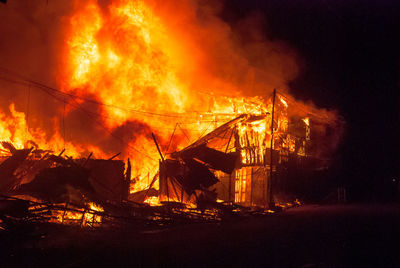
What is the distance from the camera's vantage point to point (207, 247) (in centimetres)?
892

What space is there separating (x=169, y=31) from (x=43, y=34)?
10.3m

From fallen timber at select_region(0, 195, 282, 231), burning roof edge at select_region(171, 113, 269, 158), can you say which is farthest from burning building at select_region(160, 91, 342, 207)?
fallen timber at select_region(0, 195, 282, 231)

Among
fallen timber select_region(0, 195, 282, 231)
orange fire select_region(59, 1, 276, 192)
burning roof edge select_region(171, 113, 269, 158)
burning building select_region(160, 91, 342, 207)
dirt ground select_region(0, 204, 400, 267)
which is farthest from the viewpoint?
orange fire select_region(59, 1, 276, 192)

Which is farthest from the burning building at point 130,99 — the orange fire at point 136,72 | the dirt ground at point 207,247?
the dirt ground at point 207,247

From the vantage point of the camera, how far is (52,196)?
11367 mm

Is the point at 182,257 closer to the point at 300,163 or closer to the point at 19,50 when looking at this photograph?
the point at 300,163

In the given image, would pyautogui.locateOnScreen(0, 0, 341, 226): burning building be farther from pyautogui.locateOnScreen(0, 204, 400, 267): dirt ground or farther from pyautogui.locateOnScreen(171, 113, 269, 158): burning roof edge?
pyautogui.locateOnScreen(0, 204, 400, 267): dirt ground

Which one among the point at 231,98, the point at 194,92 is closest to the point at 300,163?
the point at 231,98

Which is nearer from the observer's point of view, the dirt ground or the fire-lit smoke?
the dirt ground

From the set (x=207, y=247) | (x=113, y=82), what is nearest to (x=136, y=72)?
(x=113, y=82)

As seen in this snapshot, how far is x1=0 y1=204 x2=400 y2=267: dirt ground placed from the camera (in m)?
7.04

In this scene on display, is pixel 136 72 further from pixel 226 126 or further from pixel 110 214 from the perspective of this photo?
pixel 110 214

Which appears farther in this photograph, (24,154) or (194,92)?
(194,92)

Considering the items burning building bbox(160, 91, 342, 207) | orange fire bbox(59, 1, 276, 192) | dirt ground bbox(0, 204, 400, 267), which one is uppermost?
orange fire bbox(59, 1, 276, 192)
